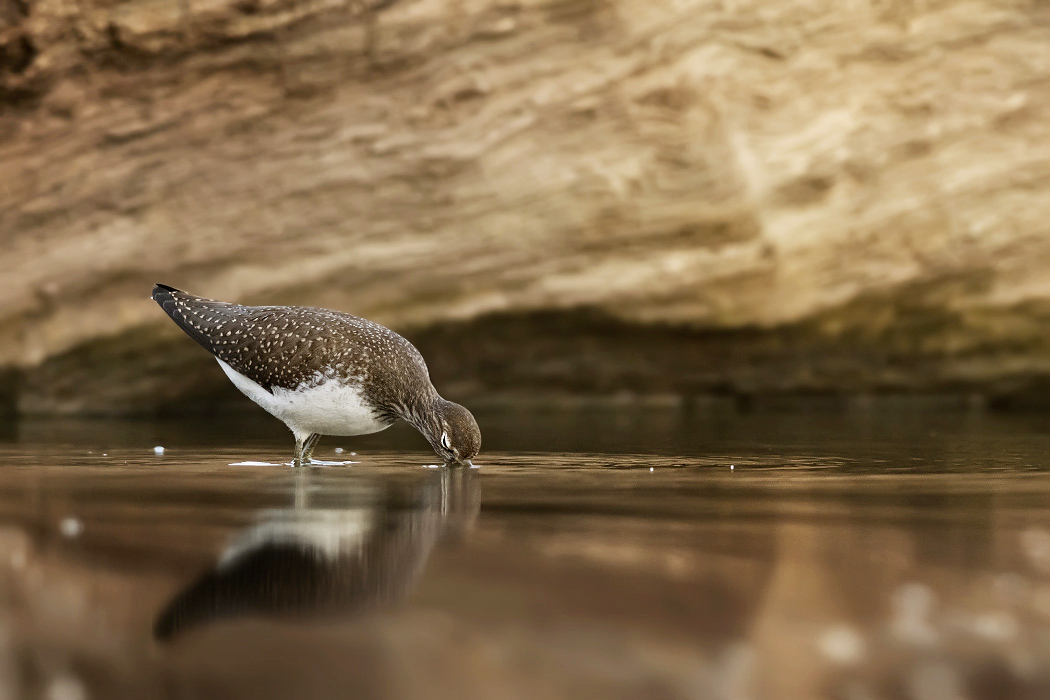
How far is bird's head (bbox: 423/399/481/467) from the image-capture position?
5273 millimetres

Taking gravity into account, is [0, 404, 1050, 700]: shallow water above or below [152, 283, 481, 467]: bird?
below

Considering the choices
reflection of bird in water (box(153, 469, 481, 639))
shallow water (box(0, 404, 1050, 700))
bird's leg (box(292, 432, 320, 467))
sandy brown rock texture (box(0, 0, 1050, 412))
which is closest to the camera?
shallow water (box(0, 404, 1050, 700))

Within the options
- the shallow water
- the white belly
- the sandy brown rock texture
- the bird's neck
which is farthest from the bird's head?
the sandy brown rock texture

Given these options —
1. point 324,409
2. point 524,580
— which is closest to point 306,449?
point 324,409

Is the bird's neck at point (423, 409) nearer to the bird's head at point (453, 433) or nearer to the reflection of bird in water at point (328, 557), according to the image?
the bird's head at point (453, 433)

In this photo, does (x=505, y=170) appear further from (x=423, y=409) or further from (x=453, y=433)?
(x=453, y=433)

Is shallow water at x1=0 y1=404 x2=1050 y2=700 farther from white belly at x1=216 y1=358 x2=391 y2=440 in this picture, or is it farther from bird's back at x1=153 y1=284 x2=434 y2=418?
bird's back at x1=153 y1=284 x2=434 y2=418

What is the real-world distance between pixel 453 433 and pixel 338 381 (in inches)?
23.3

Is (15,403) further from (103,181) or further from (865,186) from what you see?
(865,186)

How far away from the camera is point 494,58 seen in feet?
28.1

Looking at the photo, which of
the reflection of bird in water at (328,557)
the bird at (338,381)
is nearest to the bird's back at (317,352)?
the bird at (338,381)

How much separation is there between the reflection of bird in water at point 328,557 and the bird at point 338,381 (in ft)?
2.80

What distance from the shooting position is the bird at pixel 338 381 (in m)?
5.32

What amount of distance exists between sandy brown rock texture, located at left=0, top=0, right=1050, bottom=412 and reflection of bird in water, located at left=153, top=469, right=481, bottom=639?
467cm
